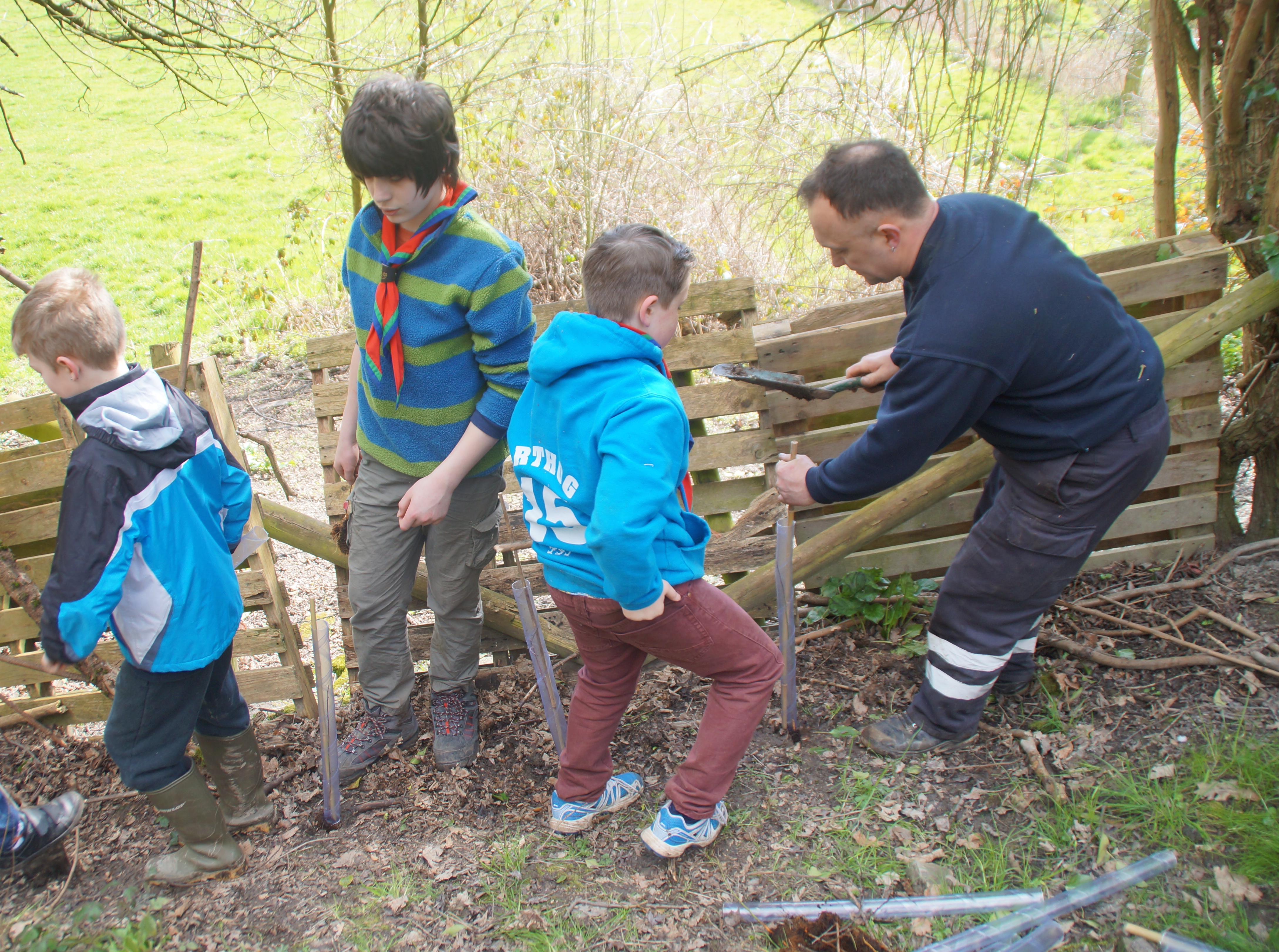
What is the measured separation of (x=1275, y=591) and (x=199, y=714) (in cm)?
407

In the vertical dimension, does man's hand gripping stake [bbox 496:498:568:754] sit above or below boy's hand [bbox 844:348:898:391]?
below

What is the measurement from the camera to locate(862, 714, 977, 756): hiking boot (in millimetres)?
2742

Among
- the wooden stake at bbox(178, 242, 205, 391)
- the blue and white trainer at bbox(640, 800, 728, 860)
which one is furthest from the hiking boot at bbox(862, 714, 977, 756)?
the wooden stake at bbox(178, 242, 205, 391)

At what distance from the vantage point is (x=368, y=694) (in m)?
2.83

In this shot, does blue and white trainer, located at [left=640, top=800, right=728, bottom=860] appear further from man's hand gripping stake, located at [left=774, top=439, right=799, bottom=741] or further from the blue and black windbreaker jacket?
the blue and black windbreaker jacket

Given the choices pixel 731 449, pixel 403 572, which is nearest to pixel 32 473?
pixel 403 572

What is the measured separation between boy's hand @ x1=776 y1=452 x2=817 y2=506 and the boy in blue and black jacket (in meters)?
1.67

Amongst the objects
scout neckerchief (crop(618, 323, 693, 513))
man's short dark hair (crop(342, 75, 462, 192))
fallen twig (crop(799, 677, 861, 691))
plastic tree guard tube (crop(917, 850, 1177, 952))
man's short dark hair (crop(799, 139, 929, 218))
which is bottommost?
plastic tree guard tube (crop(917, 850, 1177, 952))

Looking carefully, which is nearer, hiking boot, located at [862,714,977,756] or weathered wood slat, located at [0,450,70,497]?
hiking boot, located at [862,714,977,756]

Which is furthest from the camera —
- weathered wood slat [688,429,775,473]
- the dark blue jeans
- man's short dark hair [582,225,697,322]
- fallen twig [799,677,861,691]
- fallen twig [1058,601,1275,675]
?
weathered wood slat [688,429,775,473]

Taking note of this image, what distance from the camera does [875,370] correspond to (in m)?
2.86

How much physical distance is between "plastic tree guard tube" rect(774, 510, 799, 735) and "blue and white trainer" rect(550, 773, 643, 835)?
61 centimetres

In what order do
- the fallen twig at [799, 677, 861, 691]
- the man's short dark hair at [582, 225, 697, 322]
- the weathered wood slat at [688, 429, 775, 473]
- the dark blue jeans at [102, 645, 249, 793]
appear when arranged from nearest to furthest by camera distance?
the man's short dark hair at [582, 225, 697, 322]
the dark blue jeans at [102, 645, 249, 793]
the fallen twig at [799, 677, 861, 691]
the weathered wood slat at [688, 429, 775, 473]

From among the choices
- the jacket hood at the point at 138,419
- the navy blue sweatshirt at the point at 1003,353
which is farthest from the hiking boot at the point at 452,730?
the navy blue sweatshirt at the point at 1003,353
